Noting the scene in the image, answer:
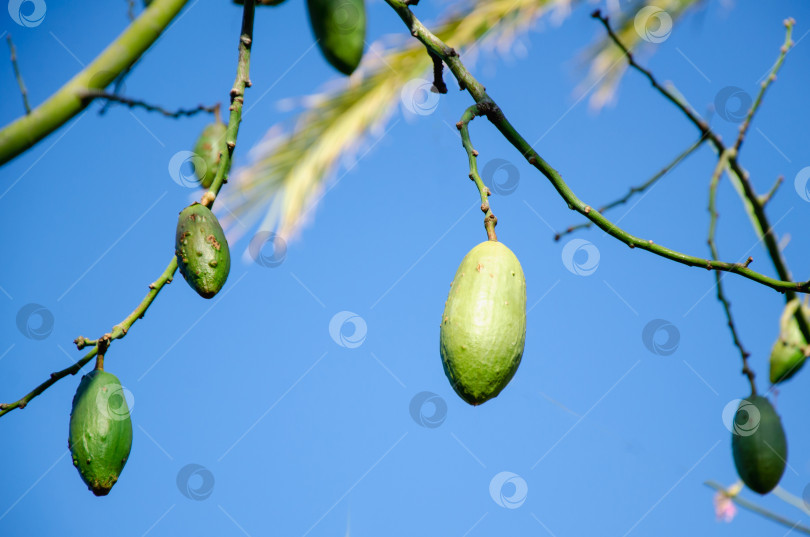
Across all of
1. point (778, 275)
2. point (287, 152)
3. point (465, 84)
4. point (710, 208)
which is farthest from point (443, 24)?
point (465, 84)

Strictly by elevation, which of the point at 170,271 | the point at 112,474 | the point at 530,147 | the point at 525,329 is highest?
the point at 530,147

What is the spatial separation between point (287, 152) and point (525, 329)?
2122 millimetres

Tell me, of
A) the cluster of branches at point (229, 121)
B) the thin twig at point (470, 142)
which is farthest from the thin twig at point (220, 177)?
the thin twig at point (470, 142)

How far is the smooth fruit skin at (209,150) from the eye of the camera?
6.26 feet

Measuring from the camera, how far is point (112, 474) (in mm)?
1370

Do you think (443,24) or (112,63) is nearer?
(112,63)

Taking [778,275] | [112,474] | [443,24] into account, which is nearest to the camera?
[112,474]

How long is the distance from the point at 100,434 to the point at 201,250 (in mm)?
352

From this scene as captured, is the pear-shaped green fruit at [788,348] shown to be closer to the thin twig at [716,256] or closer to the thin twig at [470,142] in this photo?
the thin twig at [716,256]

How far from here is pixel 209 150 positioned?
6.48 ft

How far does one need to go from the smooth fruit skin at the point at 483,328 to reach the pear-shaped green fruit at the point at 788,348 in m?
1.22

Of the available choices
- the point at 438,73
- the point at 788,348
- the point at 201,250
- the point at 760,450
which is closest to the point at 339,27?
the point at 438,73

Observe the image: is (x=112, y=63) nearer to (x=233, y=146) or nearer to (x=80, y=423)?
(x=233, y=146)

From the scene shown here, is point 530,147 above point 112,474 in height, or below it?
above
